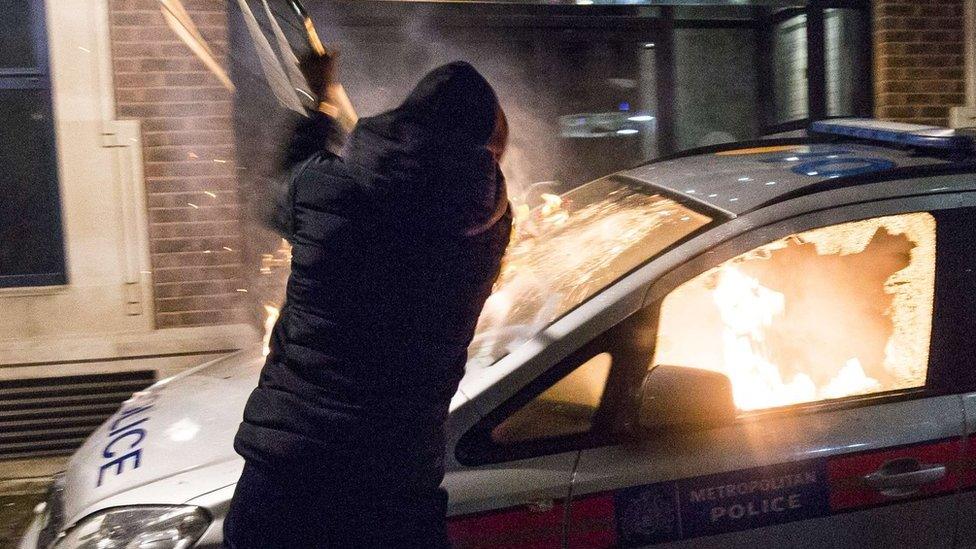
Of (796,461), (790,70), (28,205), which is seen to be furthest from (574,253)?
(790,70)

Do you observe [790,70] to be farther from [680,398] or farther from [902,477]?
[680,398]

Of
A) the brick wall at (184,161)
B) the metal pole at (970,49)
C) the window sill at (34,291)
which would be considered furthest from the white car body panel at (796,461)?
the metal pole at (970,49)

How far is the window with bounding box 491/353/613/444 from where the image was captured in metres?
2.46

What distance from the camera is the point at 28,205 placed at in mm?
5906

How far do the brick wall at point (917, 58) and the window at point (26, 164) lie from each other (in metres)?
5.64

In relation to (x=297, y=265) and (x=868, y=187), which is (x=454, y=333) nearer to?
(x=297, y=265)

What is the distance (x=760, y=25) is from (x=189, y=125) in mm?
4535

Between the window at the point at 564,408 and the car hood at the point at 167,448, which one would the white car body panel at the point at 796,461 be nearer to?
the window at the point at 564,408

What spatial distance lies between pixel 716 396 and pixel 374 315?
40.7 inches

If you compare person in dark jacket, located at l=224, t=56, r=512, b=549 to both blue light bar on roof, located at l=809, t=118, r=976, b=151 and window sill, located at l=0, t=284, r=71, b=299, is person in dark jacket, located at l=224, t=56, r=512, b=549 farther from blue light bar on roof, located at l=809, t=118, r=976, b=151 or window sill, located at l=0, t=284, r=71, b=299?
window sill, located at l=0, t=284, r=71, b=299

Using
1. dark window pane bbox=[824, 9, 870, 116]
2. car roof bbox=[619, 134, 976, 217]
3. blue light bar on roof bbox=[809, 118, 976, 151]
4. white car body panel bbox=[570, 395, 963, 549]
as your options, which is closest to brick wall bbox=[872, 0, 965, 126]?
dark window pane bbox=[824, 9, 870, 116]

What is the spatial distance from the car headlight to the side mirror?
115cm

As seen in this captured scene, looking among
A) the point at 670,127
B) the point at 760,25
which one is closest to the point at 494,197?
the point at 670,127

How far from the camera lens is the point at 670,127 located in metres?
7.33
